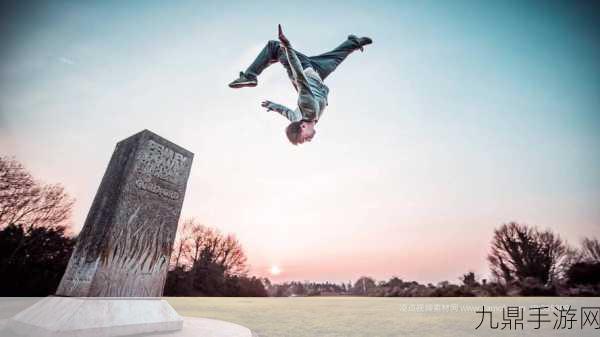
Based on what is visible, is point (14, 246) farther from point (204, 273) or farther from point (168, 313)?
point (204, 273)

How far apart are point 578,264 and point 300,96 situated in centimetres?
3120

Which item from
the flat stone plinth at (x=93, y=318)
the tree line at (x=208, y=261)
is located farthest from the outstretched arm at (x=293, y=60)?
the tree line at (x=208, y=261)

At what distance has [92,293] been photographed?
366 cm

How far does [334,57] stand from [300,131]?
5.56ft

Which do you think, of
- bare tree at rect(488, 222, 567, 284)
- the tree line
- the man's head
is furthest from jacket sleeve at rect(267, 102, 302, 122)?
bare tree at rect(488, 222, 567, 284)

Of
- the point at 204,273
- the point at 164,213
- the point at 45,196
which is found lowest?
the point at 204,273

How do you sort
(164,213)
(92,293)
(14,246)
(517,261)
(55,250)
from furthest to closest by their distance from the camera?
1. (517,261)
2. (55,250)
3. (14,246)
4. (164,213)
5. (92,293)

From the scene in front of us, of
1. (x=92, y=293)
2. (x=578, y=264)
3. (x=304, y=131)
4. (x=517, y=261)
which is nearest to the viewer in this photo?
(x=92, y=293)

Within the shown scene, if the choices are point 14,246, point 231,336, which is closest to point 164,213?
point 231,336

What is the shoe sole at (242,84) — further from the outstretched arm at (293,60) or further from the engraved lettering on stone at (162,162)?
the engraved lettering on stone at (162,162)

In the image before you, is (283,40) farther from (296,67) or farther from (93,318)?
(93,318)

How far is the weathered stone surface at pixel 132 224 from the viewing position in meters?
3.87

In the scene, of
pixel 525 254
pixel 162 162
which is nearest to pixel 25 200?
pixel 162 162

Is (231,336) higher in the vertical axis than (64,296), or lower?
lower
